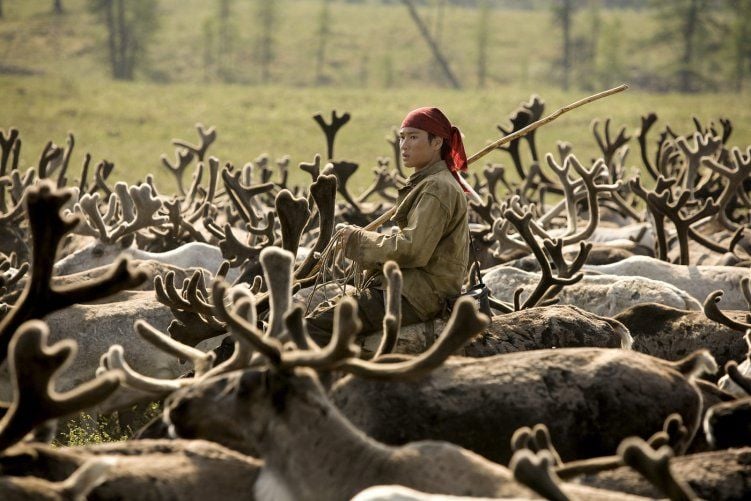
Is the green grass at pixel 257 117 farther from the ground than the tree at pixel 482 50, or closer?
closer

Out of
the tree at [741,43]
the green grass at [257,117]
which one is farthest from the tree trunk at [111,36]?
the tree at [741,43]

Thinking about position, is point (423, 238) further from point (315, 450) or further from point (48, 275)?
point (48, 275)

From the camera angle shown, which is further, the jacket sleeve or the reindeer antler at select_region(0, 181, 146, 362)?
the jacket sleeve

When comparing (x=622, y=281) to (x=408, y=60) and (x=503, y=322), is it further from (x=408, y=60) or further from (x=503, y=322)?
(x=408, y=60)

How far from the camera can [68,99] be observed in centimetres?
4109

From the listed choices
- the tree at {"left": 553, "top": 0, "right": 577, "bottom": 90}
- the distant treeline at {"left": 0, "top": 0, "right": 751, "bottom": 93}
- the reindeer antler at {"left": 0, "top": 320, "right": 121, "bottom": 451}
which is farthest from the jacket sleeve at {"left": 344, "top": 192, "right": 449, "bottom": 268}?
the tree at {"left": 553, "top": 0, "right": 577, "bottom": 90}

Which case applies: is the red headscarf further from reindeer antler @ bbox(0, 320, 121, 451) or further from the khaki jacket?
reindeer antler @ bbox(0, 320, 121, 451)

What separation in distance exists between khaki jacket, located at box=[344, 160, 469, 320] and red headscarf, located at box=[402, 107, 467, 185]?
79 millimetres

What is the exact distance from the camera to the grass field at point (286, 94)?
1394 inches

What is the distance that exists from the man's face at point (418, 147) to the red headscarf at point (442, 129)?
0.03m

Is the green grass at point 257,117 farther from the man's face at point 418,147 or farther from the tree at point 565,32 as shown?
the man's face at point 418,147

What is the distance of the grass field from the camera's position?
3541 centimetres

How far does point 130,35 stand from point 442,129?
58.9 metres

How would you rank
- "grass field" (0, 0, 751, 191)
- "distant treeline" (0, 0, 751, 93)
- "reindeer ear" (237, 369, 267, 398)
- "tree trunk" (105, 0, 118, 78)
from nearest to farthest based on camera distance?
"reindeer ear" (237, 369, 267, 398), "grass field" (0, 0, 751, 191), "tree trunk" (105, 0, 118, 78), "distant treeline" (0, 0, 751, 93)
